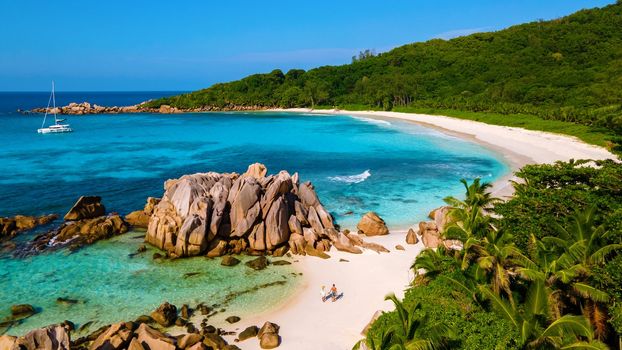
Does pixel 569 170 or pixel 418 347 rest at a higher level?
pixel 569 170

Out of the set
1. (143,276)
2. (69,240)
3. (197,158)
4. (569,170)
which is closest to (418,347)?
(569,170)

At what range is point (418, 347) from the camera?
1222cm

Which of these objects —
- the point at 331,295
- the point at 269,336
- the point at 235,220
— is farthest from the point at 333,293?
the point at 235,220

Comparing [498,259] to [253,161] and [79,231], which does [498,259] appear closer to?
[79,231]

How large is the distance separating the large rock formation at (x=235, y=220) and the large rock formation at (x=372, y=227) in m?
2.86

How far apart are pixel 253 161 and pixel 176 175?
14.9 m

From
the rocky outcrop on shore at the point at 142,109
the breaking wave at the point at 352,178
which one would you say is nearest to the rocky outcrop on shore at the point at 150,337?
the breaking wave at the point at 352,178

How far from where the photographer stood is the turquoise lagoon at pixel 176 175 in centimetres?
2419

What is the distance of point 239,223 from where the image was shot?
Answer: 3003 centimetres

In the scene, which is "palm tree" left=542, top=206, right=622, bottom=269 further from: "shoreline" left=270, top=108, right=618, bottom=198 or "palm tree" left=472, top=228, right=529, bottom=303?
"shoreline" left=270, top=108, right=618, bottom=198

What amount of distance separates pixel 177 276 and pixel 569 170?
1029 inches

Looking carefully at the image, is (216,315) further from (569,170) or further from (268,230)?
(569,170)

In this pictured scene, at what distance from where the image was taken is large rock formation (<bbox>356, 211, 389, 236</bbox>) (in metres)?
32.2

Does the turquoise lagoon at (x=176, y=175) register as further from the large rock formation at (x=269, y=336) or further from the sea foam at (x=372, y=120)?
the large rock formation at (x=269, y=336)
